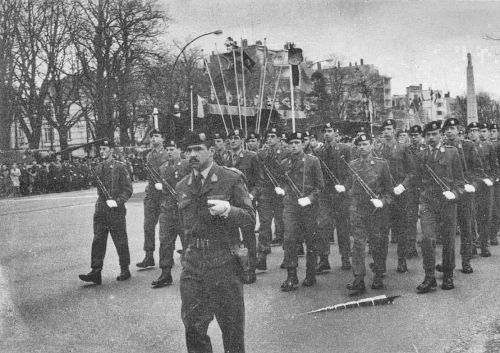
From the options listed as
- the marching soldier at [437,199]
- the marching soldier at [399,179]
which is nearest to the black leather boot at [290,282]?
the marching soldier at [399,179]

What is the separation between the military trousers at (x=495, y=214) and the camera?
11.3 m

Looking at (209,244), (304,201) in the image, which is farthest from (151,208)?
(209,244)

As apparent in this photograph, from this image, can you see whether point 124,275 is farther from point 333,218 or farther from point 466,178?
point 466,178

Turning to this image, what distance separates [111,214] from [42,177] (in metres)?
25.0

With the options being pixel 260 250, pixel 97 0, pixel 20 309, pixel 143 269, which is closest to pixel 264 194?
pixel 260 250

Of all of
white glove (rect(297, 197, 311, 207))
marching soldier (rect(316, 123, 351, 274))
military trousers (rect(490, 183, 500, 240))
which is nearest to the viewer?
white glove (rect(297, 197, 311, 207))

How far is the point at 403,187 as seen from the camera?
9117 mm

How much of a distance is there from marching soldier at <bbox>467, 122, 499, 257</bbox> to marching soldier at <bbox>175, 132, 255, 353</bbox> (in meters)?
6.65

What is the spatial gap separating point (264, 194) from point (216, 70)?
55884mm

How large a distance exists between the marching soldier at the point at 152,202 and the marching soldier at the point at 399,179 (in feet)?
11.8

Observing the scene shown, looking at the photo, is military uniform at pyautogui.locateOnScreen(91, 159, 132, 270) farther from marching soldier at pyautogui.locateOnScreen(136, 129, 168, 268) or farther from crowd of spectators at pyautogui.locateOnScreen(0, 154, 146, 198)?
crowd of spectators at pyautogui.locateOnScreen(0, 154, 146, 198)

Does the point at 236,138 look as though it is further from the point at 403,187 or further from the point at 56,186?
the point at 56,186

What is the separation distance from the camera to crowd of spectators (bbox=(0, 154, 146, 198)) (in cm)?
3035

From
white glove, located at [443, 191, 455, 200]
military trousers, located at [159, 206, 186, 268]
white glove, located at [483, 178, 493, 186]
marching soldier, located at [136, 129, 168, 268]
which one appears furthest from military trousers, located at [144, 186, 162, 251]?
white glove, located at [483, 178, 493, 186]
